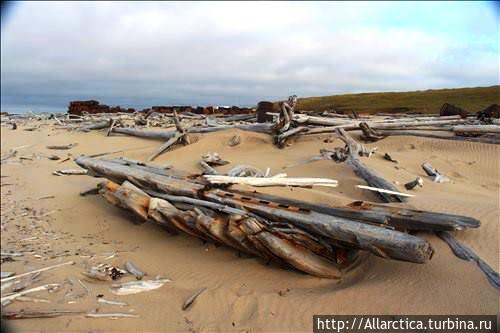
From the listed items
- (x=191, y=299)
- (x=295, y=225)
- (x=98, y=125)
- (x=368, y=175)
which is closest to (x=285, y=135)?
(x=368, y=175)

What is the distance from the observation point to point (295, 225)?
4.29m

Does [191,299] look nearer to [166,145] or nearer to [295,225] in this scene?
[295,225]

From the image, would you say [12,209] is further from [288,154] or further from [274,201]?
[288,154]

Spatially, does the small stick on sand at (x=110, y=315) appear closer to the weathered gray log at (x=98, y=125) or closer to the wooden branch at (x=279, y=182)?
the wooden branch at (x=279, y=182)

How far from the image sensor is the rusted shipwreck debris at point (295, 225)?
3.90 meters

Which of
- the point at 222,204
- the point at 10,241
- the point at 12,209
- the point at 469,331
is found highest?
the point at 12,209

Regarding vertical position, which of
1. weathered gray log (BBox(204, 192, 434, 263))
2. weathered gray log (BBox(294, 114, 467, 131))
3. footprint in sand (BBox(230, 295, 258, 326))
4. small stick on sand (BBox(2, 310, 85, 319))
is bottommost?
footprint in sand (BBox(230, 295, 258, 326))

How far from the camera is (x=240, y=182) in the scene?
498 centimetres

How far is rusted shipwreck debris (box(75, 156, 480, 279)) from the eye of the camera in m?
3.90

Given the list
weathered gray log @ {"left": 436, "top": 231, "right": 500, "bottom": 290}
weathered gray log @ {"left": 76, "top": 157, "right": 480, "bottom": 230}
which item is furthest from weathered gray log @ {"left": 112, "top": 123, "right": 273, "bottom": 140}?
weathered gray log @ {"left": 436, "top": 231, "right": 500, "bottom": 290}

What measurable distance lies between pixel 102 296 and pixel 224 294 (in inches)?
39.4

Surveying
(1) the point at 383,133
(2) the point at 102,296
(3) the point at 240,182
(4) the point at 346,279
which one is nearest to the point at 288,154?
(1) the point at 383,133

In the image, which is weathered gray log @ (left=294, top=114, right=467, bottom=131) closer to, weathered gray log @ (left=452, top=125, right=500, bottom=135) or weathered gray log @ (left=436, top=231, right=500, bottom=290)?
weathered gray log @ (left=452, top=125, right=500, bottom=135)

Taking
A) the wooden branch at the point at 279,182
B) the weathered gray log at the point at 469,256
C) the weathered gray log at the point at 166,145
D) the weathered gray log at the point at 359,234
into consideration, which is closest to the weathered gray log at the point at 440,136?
the weathered gray log at the point at 166,145
